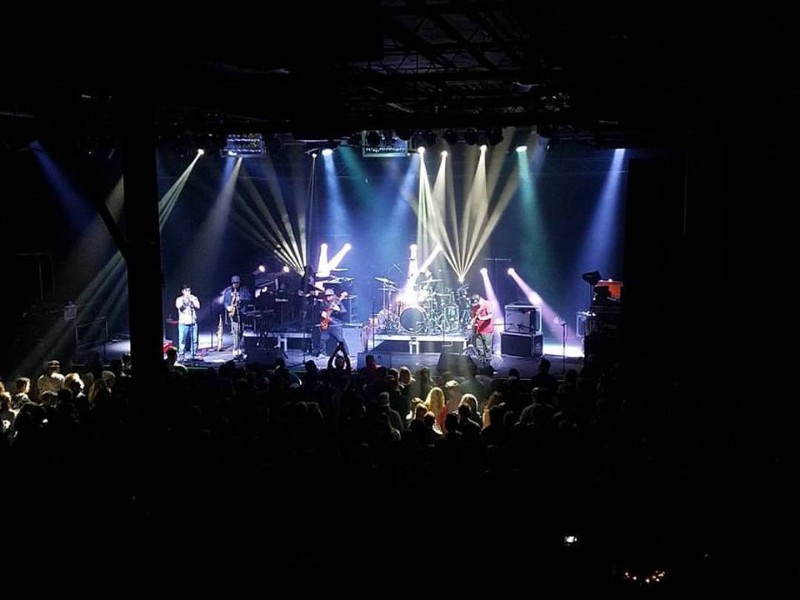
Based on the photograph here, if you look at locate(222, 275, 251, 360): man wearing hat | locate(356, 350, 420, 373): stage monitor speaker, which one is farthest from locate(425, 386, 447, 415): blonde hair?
locate(222, 275, 251, 360): man wearing hat

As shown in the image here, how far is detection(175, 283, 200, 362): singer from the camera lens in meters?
15.3

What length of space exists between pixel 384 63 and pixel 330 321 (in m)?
6.49

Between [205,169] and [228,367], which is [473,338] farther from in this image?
[205,169]

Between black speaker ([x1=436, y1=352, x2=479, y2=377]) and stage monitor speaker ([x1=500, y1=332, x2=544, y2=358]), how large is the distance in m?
3.55

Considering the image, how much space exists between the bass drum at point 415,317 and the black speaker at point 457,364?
4.27 meters

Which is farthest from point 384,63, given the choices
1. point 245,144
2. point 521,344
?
point 521,344

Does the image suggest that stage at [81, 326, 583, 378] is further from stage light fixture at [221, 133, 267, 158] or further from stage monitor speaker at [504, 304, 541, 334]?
stage light fixture at [221, 133, 267, 158]

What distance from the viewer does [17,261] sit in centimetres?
1507

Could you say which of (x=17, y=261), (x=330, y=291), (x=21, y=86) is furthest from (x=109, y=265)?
(x=21, y=86)

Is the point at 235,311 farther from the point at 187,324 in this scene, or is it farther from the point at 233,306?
the point at 187,324

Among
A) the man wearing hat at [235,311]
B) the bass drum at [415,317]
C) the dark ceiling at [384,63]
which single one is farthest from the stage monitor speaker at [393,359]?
the dark ceiling at [384,63]

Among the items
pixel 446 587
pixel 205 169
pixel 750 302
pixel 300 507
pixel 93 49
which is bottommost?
pixel 446 587

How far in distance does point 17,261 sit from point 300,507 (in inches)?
488

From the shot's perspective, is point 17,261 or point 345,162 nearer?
point 17,261
